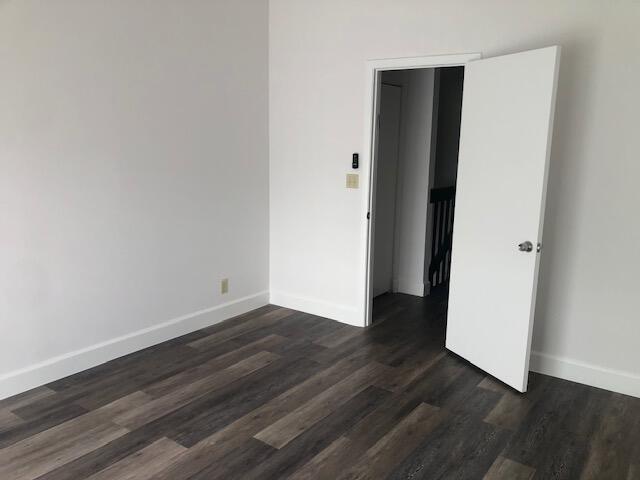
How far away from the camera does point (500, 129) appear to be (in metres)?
3.14

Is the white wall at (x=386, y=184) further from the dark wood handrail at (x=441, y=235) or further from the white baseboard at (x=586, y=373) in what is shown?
the white baseboard at (x=586, y=373)

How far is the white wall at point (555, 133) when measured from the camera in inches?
120

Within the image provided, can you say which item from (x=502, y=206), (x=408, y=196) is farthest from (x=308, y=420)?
(x=408, y=196)

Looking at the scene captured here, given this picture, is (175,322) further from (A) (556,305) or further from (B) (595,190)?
(B) (595,190)

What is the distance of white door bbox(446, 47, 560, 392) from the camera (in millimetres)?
2943

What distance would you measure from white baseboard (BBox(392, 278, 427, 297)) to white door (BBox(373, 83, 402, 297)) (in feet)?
0.30

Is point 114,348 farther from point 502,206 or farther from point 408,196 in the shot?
point 408,196

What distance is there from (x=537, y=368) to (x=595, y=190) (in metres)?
1.21

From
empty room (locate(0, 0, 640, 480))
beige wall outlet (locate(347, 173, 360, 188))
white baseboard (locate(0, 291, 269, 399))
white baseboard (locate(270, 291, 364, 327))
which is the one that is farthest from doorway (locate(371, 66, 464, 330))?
white baseboard (locate(0, 291, 269, 399))

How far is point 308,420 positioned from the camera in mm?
2830

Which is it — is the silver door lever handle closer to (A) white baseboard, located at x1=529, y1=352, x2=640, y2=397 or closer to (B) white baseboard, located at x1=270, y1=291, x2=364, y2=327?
(A) white baseboard, located at x1=529, y1=352, x2=640, y2=397

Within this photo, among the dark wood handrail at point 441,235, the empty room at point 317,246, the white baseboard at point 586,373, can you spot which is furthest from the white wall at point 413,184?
the white baseboard at point 586,373

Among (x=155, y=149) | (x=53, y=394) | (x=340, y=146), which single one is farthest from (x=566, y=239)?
(x=53, y=394)

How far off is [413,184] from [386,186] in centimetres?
31
